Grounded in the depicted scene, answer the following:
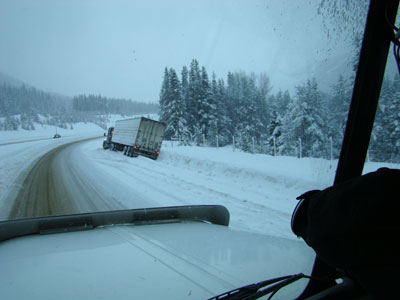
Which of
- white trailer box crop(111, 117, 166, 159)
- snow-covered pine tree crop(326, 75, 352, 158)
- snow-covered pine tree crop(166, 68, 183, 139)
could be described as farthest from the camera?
white trailer box crop(111, 117, 166, 159)

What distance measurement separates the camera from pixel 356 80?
6.03 ft

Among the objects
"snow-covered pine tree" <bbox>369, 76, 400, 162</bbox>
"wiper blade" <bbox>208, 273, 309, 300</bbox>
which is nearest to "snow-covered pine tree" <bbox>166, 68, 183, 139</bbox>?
"snow-covered pine tree" <bbox>369, 76, 400, 162</bbox>

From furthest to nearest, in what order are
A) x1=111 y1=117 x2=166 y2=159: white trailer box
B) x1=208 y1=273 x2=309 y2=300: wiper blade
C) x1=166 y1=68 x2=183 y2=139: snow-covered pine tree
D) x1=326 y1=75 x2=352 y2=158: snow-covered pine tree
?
x1=111 y1=117 x2=166 y2=159: white trailer box → x1=166 y1=68 x2=183 y2=139: snow-covered pine tree → x1=326 y1=75 x2=352 y2=158: snow-covered pine tree → x1=208 y1=273 x2=309 y2=300: wiper blade

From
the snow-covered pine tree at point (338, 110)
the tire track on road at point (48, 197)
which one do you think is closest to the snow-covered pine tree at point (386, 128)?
the snow-covered pine tree at point (338, 110)

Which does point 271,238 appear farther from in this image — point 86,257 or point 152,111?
point 152,111

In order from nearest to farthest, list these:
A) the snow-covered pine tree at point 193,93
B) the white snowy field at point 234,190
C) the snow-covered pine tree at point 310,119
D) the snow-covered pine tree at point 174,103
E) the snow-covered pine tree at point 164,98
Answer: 1. the snow-covered pine tree at point 310,119
2. the white snowy field at point 234,190
3. the snow-covered pine tree at point 193,93
4. the snow-covered pine tree at point 174,103
5. the snow-covered pine tree at point 164,98

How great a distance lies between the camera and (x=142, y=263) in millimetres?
2074

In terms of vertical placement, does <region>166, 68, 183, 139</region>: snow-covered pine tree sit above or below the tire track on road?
above

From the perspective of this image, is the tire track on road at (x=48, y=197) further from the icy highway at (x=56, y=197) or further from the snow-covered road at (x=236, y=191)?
the snow-covered road at (x=236, y=191)

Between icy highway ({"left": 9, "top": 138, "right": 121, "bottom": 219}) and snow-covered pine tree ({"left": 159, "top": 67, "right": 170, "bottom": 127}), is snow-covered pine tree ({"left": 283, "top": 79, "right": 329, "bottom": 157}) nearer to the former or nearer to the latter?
icy highway ({"left": 9, "top": 138, "right": 121, "bottom": 219})

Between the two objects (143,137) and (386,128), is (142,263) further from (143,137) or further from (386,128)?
(143,137)

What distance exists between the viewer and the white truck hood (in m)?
1.64

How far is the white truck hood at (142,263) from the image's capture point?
1642 millimetres

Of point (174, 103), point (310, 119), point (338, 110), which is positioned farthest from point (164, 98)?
point (338, 110)
